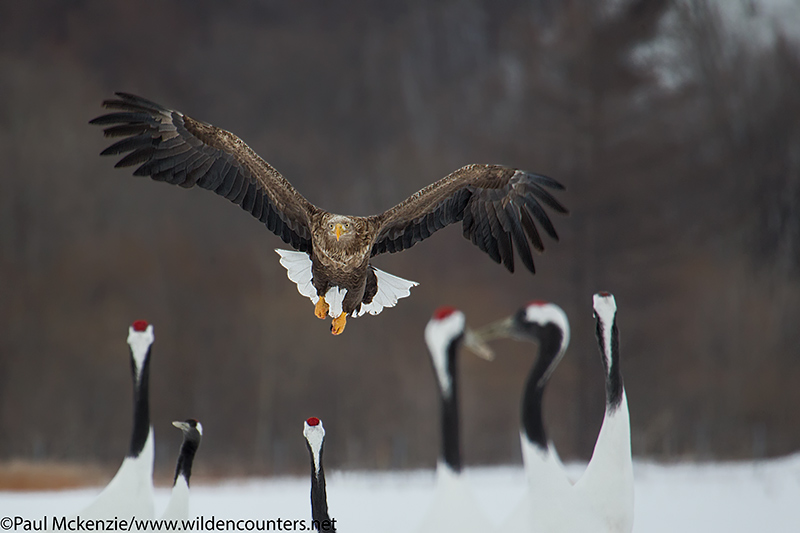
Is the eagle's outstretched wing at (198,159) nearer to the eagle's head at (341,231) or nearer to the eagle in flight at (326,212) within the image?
the eagle in flight at (326,212)

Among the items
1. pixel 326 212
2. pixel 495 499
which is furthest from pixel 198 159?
pixel 495 499

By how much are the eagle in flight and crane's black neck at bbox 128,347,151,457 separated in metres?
0.76

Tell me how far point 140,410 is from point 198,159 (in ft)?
3.57

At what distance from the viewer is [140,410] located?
3131 mm

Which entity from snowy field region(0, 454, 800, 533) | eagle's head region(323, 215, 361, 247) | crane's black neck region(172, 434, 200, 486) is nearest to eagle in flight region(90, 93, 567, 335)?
eagle's head region(323, 215, 361, 247)

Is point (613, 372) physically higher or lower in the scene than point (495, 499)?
higher

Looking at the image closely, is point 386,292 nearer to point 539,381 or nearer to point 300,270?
point 300,270

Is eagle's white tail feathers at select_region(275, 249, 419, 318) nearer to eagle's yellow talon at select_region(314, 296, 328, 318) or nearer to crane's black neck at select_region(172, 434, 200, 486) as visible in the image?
eagle's yellow talon at select_region(314, 296, 328, 318)

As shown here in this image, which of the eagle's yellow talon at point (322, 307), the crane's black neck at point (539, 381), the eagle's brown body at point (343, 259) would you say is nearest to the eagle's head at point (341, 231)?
the eagle's brown body at point (343, 259)

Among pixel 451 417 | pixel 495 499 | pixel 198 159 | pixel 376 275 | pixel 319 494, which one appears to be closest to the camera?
pixel 319 494

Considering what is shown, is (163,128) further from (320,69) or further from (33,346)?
(320,69)

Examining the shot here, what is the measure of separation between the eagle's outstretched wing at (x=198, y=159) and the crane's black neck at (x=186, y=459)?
101 centimetres

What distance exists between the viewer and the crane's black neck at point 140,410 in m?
3.08

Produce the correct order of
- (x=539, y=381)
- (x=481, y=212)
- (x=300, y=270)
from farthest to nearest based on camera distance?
(x=300, y=270) → (x=481, y=212) → (x=539, y=381)
